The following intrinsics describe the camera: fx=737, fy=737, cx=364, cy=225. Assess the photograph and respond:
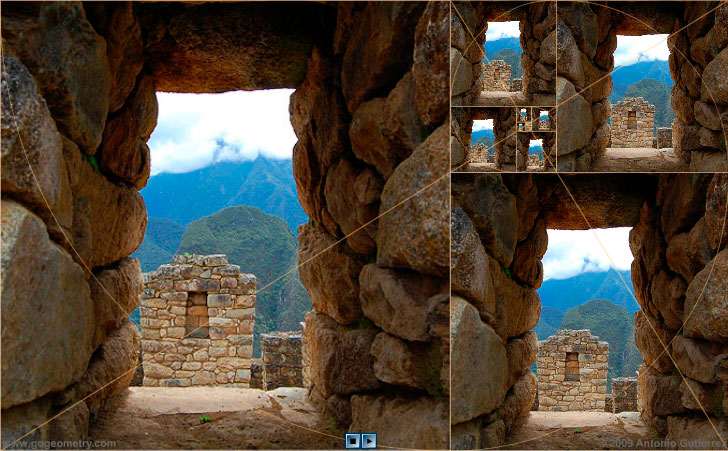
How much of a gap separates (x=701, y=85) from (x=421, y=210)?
1600mm

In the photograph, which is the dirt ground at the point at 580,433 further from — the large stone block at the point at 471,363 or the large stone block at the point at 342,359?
the large stone block at the point at 342,359

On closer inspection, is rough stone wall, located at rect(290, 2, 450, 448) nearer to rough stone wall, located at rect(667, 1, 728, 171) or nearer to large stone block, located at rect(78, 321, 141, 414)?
rough stone wall, located at rect(667, 1, 728, 171)

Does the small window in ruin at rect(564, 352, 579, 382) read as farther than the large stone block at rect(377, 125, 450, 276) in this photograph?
Yes

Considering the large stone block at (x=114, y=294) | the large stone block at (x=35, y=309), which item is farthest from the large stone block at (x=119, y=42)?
the large stone block at (x=35, y=309)

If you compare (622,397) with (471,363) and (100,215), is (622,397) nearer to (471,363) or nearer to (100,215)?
(471,363)

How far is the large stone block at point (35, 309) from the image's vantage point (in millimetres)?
3609

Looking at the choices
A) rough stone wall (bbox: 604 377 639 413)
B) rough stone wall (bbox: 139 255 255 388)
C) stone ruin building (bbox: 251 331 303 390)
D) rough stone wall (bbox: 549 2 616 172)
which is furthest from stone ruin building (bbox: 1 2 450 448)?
rough stone wall (bbox: 604 377 639 413)

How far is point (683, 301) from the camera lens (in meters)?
4.30

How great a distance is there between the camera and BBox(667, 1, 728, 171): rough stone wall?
3.72m

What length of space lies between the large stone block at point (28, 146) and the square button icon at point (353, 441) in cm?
224

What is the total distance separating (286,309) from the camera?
991 centimetres

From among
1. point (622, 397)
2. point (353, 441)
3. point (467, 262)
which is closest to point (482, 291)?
point (467, 262)

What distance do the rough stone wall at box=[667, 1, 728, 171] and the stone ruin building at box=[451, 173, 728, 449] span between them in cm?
20

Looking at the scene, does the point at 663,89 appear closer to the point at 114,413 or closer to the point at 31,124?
the point at 31,124
